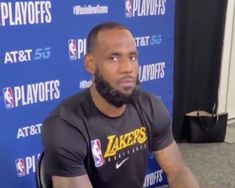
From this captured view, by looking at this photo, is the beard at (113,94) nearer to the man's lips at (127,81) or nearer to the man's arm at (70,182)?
the man's lips at (127,81)

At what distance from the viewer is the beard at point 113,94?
136cm

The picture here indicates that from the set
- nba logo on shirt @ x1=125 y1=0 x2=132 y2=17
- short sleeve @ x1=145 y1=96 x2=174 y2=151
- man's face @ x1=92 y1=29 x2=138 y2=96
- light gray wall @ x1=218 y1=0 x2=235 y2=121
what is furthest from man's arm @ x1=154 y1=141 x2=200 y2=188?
light gray wall @ x1=218 y1=0 x2=235 y2=121

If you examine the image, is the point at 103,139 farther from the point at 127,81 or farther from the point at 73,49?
the point at 73,49

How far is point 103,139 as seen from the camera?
1385 millimetres

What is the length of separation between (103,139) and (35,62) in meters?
0.63

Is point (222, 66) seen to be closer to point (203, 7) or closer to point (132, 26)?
point (203, 7)

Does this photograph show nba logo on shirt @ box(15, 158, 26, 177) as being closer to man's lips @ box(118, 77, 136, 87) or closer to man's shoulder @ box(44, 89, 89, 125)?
man's shoulder @ box(44, 89, 89, 125)

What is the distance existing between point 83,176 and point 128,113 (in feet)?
0.89

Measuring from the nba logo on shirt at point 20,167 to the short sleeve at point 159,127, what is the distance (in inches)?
27.4

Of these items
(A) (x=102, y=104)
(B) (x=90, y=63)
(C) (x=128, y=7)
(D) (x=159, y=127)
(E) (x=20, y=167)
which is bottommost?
(E) (x=20, y=167)

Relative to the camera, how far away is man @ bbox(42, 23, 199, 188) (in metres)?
1.32

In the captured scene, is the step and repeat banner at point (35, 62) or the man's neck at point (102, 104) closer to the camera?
the man's neck at point (102, 104)

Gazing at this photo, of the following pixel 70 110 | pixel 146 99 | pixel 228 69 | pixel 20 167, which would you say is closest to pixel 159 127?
pixel 146 99

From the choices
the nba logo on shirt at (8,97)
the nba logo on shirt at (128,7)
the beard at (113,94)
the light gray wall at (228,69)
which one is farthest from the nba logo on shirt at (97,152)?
the light gray wall at (228,69)
